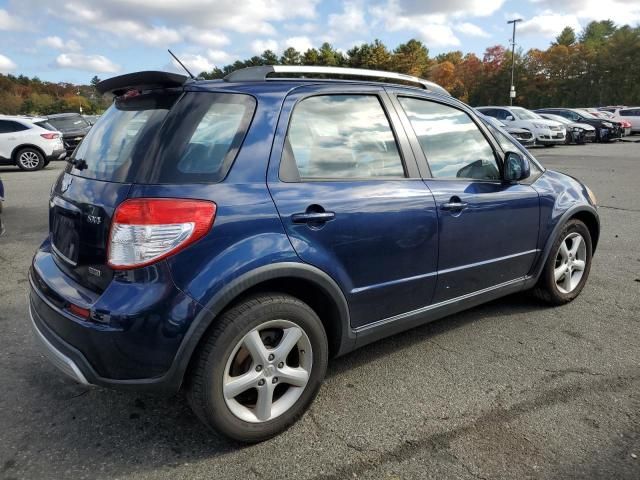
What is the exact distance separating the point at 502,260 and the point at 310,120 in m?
1.71

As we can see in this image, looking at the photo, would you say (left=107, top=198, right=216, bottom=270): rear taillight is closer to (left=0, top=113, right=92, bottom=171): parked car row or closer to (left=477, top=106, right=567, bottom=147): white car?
(left=0, top=113, right=92, bottom=171): parked car row

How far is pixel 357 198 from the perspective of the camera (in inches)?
105

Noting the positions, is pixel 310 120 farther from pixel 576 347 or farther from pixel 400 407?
pixel 576 347

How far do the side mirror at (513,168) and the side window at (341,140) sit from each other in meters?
0.90

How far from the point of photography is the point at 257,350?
2.35 metres

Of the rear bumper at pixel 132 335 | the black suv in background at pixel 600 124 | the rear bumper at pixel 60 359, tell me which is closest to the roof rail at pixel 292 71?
the rear bumper at pixel 132 335

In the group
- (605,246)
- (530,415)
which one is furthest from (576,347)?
(605,246)

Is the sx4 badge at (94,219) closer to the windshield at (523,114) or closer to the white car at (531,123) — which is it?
the white car at (531,123)

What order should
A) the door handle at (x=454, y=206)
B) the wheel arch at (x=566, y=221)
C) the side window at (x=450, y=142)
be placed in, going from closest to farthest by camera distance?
1. the door handle at (x=454, y=206)
2. the side window at (x=450, y=142)
3. the wheel arch at (x=566, y=221)

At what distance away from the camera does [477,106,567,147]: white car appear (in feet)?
67.7

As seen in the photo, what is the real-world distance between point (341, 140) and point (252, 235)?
831 mm

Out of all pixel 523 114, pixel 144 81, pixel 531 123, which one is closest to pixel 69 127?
pixel 523 114

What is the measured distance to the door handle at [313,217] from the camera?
95.2 inches

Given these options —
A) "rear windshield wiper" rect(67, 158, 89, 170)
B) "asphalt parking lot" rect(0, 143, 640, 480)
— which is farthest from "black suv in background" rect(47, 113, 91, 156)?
"rear windshield wiper" rect(67, 158, 89, 170)
